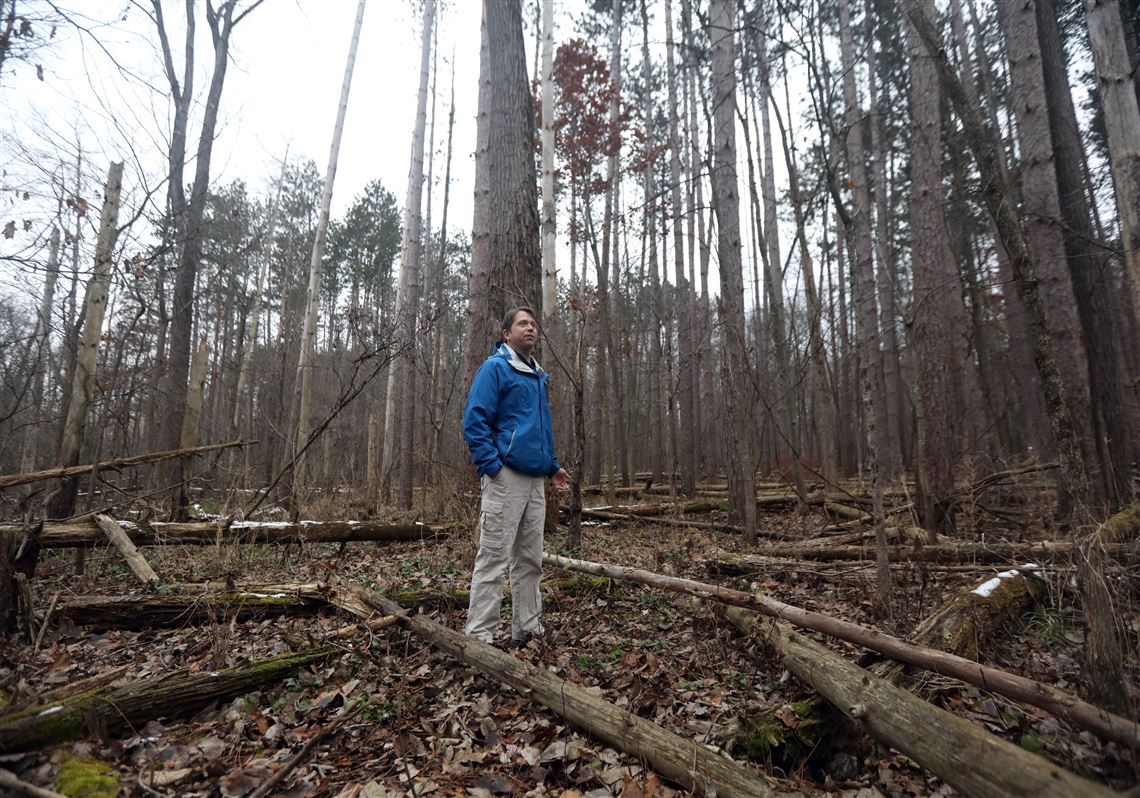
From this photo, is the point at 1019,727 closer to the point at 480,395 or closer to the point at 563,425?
the point at 480,395

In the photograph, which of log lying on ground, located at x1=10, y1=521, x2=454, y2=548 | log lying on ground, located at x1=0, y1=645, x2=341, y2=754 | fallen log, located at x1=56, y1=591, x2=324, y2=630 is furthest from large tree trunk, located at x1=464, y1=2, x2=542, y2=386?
log lying on ground, located at x1=0, y1=645, x2=341, y2=754

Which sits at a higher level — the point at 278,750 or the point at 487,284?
the point at 487,284

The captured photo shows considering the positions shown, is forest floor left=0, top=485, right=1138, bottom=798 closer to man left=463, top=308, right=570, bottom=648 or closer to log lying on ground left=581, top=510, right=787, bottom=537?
man left=463, top=308, right=570, bottom=648

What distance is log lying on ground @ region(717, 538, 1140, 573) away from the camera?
4.04 meters

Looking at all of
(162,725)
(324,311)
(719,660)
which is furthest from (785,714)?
(324,311)

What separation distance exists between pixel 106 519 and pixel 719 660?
17.9 ft

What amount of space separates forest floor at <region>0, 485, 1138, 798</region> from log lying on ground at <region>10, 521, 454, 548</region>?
51 centimetres

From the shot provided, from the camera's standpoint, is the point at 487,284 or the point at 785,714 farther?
the point at 487,284

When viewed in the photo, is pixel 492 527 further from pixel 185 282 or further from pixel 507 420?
pixel 185 282

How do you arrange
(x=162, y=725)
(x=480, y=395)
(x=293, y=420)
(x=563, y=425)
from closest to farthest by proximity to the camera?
(x=162, y=725) < (x=480, y=395) < (x=563, y=425) < (x=293, y=420)

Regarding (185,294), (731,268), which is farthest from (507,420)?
(185,294)

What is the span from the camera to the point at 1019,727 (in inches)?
94.4

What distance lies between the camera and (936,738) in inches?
71.5

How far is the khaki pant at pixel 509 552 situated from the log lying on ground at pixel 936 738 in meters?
1.69
